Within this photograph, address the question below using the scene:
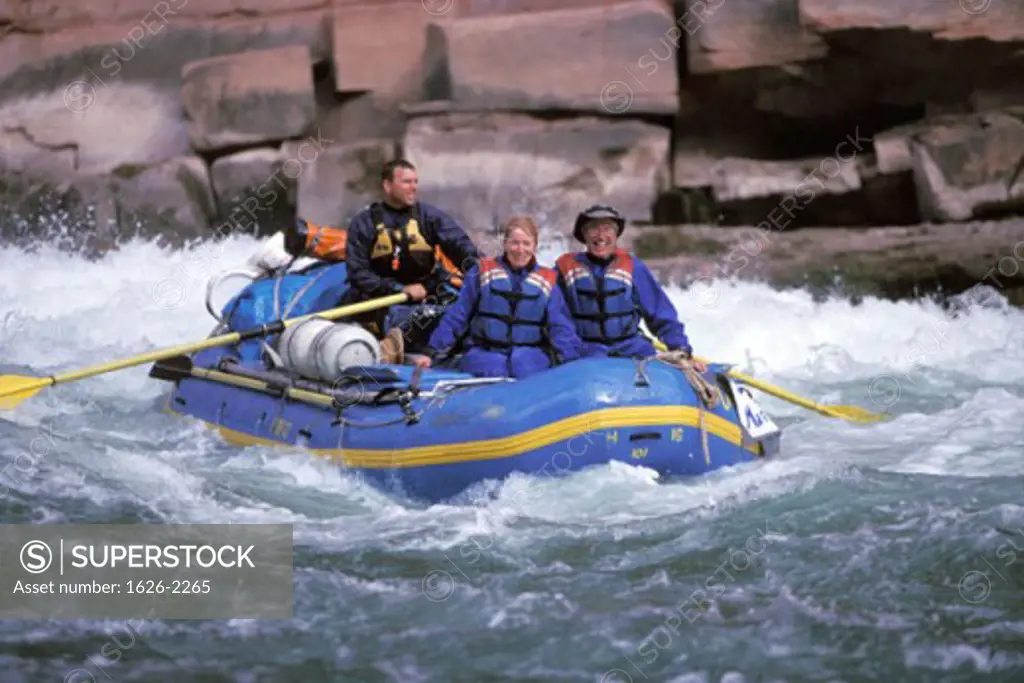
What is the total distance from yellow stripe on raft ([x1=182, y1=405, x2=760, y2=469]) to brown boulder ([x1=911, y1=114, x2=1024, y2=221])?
204 inches

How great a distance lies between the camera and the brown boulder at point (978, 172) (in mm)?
9891

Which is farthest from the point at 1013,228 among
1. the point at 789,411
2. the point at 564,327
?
the point at 564,327

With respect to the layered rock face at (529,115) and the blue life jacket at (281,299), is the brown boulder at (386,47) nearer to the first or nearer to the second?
the layered rock face at (529,115)

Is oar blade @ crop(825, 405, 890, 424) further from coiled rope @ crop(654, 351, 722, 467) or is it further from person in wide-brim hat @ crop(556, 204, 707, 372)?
coiled rope @ crop(654, 351, 722, 467)

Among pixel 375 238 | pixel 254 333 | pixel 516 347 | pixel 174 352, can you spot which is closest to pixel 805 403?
pixel 516 347

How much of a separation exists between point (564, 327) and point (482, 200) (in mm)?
5463

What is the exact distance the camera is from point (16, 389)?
634 centimetres

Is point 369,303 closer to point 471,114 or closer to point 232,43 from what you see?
point 471,114

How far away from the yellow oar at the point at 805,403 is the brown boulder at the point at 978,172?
3.59 m

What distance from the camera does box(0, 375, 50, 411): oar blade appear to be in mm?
6320

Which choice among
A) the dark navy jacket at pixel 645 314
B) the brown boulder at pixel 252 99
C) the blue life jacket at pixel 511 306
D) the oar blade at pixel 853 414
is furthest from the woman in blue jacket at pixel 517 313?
the brown boulder at pixel 252 99

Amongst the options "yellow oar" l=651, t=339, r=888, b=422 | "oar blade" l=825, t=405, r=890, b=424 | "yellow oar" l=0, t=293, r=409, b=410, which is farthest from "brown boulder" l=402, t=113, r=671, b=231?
"yellow oar" l=0, t=293, r=409, b=410

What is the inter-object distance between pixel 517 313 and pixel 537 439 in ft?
2.08

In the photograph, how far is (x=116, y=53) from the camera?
41.8ft
